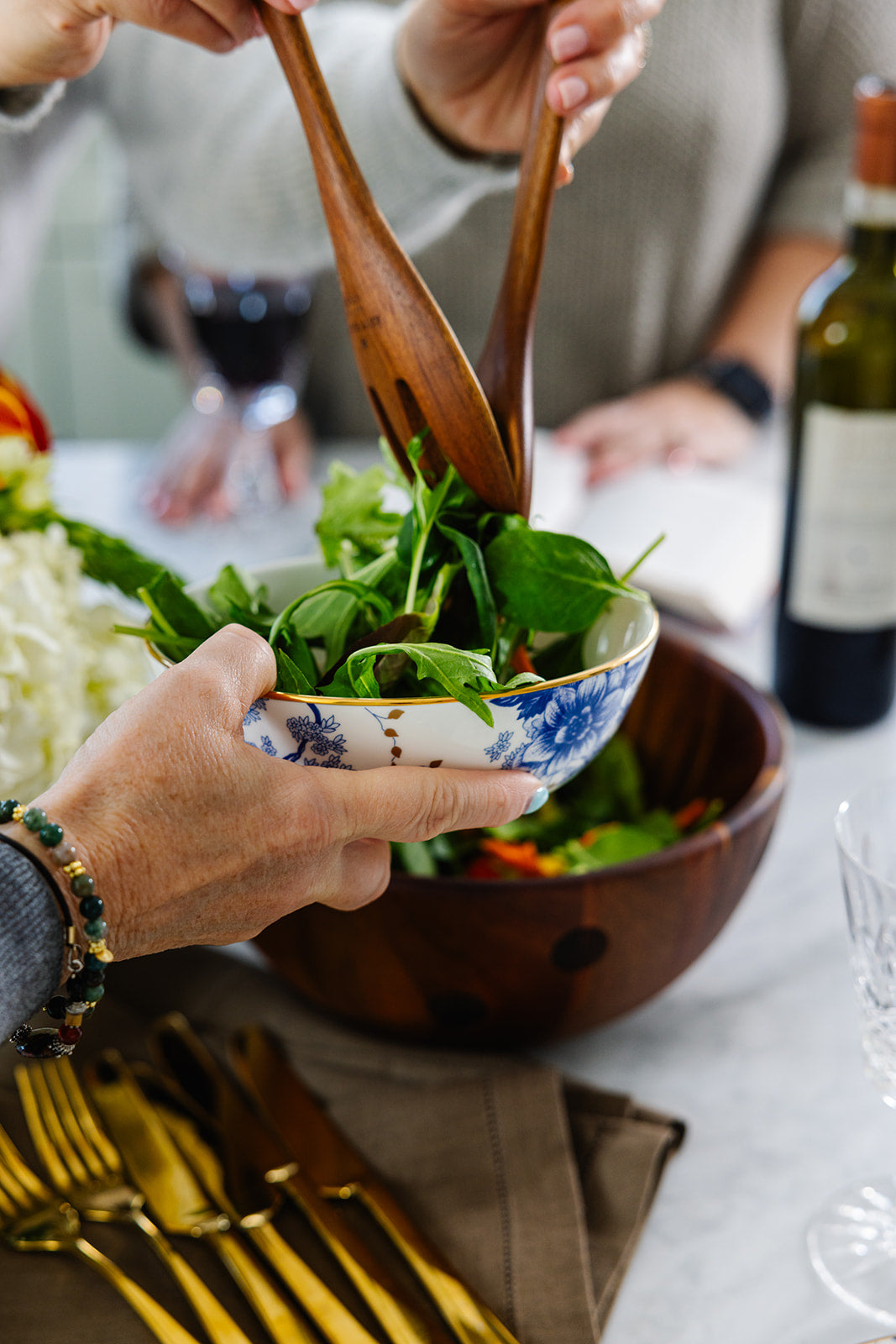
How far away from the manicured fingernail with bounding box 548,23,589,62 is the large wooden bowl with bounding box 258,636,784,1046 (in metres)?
0.36

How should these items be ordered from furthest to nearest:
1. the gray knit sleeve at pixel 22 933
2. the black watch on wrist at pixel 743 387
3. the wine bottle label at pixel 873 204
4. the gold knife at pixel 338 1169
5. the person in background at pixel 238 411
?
1. the black watch on wrist at pixel 743 387
2. the person in background at pixel 238 411
3. the wine bottle label at pixel 873 204
4. the gold knife at pixel 338 1169
5. the gray knit sleeve at pixel 22 933

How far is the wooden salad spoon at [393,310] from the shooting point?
1.46 ft

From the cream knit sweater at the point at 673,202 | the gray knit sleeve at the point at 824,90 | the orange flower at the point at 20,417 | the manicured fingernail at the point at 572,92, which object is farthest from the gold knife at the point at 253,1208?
the gray knit sleeve at the point at 824,90

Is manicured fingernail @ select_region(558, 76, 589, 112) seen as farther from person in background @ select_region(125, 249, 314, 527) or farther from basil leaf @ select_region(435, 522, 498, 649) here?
person in background @ select_region(125, 249, 314, 527)

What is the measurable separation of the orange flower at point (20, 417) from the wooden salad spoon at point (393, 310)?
0.24 m

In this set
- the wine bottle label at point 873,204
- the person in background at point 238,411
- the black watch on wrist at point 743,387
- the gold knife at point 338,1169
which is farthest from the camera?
the black watch on wrist at point 743,387

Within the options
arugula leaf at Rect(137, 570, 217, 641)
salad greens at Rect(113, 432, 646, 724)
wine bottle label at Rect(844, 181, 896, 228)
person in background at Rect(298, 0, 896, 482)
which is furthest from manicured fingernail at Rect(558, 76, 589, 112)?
person in background at Rect(298, 0, 896, 482)

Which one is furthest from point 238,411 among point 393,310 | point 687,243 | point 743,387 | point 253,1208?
point 253,1208

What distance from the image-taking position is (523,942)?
498mm

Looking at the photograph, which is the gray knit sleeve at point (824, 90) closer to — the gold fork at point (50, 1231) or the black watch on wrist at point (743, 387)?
the black watch on wrist at point (743, 387)

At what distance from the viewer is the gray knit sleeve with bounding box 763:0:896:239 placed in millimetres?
1584

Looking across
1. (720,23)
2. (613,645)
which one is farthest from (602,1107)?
(720,23)

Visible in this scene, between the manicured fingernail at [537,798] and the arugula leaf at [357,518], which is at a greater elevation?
the arugula leaf at [357,518]

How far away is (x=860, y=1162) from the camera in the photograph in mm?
533
